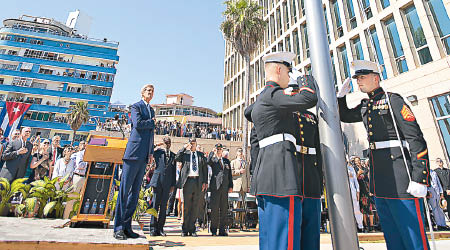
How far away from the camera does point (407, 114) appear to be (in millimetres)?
2266

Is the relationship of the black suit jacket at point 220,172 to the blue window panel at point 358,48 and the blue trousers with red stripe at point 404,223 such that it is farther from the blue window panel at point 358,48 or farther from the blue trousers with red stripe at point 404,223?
the blue window panel at point 358,48

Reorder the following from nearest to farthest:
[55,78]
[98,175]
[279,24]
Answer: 1. [98,175]
2. [279,24]
3. [55,78]

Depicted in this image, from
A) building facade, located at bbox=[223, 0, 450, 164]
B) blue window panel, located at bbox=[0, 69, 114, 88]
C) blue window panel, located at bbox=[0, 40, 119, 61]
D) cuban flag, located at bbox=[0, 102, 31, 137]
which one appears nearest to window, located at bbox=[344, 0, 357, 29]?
building facade, located at bbox=[223, 0, 450, 164]

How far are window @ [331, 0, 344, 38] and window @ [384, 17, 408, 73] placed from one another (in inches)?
150

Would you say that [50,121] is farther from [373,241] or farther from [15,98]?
[373,241]

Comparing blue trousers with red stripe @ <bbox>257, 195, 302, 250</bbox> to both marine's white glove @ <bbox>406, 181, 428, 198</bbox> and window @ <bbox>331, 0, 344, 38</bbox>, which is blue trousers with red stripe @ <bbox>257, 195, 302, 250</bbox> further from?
window @ <bbox>331, 0, 344, 38</bbox>

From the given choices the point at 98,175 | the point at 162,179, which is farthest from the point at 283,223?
the point at 162,179

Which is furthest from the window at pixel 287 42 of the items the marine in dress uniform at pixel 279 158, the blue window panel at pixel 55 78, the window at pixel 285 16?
the blue window panel at pixel 55 78

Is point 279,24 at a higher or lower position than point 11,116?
higher

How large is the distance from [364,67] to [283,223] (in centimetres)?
196

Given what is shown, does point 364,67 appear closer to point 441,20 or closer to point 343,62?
point 441,20

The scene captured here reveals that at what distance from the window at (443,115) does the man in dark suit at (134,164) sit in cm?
1383

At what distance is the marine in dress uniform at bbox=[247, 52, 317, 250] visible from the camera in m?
1.81

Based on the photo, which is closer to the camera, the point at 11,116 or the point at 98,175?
the point at 98,175
